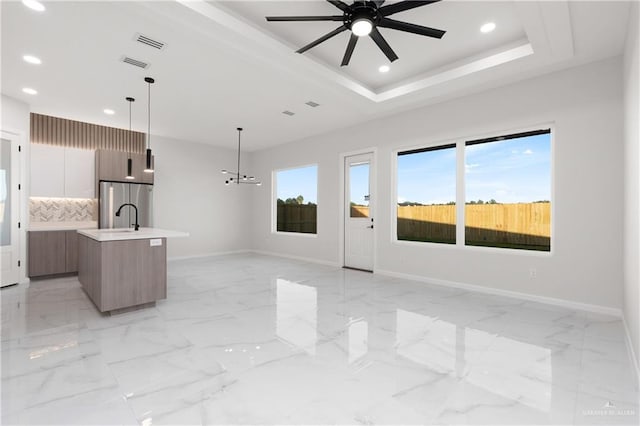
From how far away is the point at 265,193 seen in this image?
8.48 m

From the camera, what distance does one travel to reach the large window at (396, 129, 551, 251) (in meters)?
4.19

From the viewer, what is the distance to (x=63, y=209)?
5.95 metres

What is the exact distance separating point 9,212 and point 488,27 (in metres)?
7.16

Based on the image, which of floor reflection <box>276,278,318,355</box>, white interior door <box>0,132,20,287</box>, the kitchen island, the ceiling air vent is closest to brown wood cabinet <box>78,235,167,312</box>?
the kitchen island

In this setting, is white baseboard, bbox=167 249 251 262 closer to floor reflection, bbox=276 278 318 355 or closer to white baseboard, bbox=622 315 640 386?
floor reflection, bbox=276 278 318 355

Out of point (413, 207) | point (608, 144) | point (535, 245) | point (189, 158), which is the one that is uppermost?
point (189, 158)

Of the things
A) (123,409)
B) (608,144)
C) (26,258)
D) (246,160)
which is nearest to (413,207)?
(608,144)

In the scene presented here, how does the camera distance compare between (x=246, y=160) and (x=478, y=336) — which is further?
(x=246, y=160)

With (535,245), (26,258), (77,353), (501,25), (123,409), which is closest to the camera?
(123,409)

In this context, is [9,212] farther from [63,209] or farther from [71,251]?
[63,209]

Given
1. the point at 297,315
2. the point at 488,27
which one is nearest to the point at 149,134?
the point at 297,315

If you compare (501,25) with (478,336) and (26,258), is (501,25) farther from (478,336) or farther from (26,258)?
(26,258)

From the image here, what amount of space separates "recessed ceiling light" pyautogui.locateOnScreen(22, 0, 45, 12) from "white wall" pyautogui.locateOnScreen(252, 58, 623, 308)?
Answer: 15.8 ft

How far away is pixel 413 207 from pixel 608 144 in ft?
8.73
